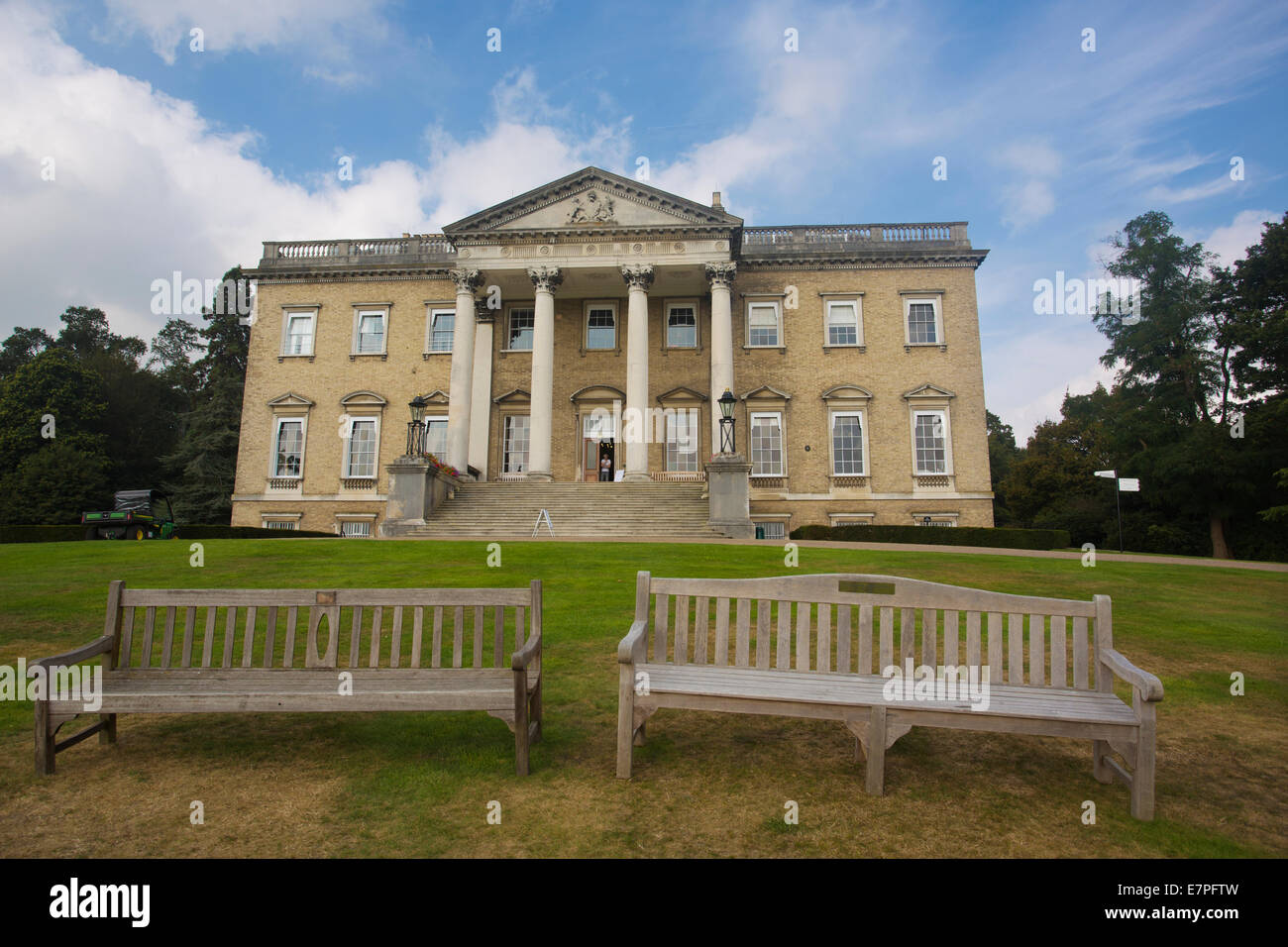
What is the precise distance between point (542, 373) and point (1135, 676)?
23335mm

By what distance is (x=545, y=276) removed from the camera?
26.6 metres

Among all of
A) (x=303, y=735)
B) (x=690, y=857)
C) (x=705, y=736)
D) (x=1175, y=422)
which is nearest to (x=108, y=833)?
(x=303, y=735)

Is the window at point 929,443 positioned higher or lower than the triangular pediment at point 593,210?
lower

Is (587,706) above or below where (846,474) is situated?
below

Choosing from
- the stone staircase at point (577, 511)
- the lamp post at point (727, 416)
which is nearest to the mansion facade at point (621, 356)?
the lamp post at point (727, 416)

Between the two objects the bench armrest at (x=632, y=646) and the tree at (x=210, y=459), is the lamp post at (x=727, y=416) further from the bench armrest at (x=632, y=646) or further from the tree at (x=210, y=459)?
the tree at (x=210, y=459)

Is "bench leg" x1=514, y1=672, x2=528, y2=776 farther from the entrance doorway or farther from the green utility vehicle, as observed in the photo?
the green utility vehicle

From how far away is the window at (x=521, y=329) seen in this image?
30672 millimetres

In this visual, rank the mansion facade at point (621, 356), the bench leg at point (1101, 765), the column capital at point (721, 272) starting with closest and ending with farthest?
1. the bench leg at point (1101, 765)
2. the column capital at point (721, 272)
3. the mansion facade at point (621, 356)

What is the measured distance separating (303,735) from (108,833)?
147 cm

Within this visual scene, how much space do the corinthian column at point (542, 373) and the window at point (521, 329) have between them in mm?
4034

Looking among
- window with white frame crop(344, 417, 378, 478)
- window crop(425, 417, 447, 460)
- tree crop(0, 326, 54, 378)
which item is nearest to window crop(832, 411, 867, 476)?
window crop(425, 417, 447, 460)
